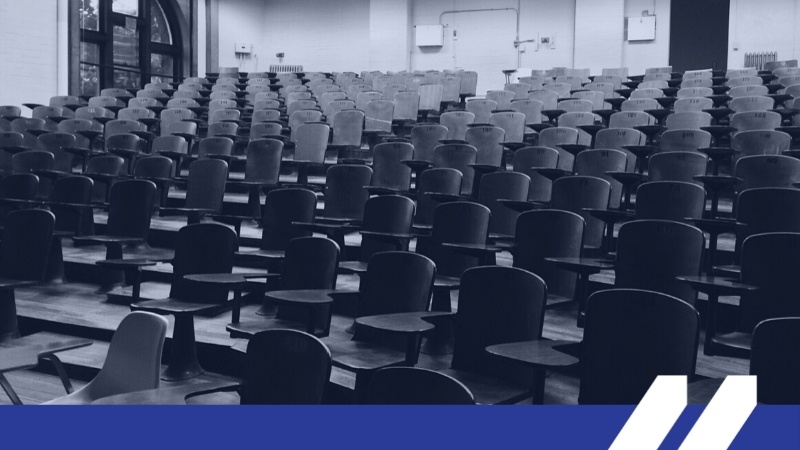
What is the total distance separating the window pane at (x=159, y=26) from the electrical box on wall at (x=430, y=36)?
3.72 m

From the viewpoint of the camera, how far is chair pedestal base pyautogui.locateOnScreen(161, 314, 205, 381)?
11.0 feet

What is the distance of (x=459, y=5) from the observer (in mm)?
12492

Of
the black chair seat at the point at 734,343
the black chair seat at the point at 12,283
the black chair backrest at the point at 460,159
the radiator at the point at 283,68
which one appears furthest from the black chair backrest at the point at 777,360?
the radiator at the point at 283,68

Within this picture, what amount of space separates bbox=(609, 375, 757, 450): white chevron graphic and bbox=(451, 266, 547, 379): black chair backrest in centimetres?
74

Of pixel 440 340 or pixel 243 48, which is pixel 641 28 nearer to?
pixel 243 48

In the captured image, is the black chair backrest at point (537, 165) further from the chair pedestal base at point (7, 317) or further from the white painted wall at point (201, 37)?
the white painted wall at point (201, 37)

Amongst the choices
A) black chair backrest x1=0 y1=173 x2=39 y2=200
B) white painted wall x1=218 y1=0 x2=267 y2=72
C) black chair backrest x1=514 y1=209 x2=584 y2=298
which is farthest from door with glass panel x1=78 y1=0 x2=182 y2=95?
black chair backrest x1=514 y1=209 x2=584 y2=298

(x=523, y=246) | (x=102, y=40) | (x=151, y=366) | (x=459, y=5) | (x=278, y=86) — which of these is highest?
(x=459, y=5)

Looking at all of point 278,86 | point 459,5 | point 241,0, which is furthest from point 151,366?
point 241,0

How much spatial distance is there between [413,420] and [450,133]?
180 inches

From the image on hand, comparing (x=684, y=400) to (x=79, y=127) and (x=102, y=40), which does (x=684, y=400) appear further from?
(x=102, y=40)

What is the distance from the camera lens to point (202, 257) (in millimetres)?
3617

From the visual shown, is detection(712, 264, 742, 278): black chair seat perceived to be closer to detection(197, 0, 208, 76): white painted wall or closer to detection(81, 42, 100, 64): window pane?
detection(81, 42, 100, 64): window pane

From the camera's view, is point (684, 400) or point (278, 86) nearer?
point (684, 400)
